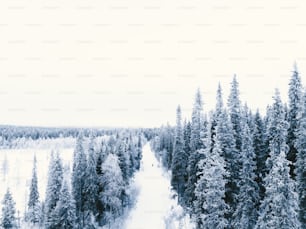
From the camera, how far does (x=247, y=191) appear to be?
3391cm

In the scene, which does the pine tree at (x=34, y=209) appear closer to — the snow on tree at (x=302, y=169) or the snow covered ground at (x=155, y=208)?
the snow covered ground at (x=155, y=208)

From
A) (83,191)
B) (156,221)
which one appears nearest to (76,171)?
(83,191)

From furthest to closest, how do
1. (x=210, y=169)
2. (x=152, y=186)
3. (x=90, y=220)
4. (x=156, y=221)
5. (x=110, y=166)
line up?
1. (x=152, y=186)
2. (x=156, y=221)
3. (x=110, y=166)
4. (x=90, y=220)
5. (x=210, y=169)

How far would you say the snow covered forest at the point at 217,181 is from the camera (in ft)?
96.8

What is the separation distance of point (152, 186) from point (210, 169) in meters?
61.3

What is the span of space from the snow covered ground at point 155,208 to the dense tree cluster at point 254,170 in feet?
48.0

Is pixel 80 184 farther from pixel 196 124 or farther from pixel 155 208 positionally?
pixel 155 208

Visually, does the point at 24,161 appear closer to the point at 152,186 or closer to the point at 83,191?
the point at 152,186

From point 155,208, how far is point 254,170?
3642 centimetres

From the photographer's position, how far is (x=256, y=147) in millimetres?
38156

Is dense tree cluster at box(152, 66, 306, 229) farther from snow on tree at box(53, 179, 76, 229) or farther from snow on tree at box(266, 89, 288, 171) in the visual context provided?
snow on tree at box(53, 179, 76, 229)

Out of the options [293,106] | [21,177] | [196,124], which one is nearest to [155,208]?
[196,124]

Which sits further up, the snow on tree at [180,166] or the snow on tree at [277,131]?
the snow on tree at [277,131]

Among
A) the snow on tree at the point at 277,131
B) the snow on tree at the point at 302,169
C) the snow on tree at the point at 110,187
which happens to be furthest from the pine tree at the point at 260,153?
the snow on tree at the point at 110,187
